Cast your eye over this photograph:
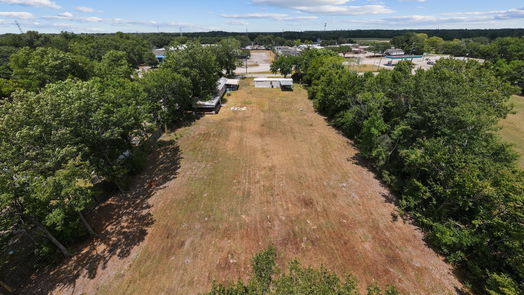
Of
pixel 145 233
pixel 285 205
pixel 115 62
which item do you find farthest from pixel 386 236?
pixel 115 62

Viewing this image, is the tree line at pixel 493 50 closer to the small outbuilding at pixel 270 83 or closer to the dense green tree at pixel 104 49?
the small outbuilding at pixel 270 83

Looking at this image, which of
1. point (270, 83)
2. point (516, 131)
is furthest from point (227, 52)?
point (516, 131)

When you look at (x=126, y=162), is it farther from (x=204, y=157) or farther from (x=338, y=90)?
(x=338, y=90)

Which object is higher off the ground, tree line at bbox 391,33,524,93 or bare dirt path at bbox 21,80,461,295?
tree line at bbox 391,33,524,93

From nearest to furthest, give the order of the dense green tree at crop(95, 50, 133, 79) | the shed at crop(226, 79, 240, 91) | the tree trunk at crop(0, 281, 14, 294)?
the tree trunk at crop(0, 281, 14, 294) → the dense green tree at crop(95, 50, 133, 79) → the shed at crop(226, 79, 240, 91)

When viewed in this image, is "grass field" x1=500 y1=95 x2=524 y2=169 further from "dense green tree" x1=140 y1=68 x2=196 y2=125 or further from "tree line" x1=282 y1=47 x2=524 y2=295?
"dense green tree" x1=140 y1=68 x2=196 y2=125

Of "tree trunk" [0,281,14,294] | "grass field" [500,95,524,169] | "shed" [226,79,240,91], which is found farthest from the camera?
"shed" [226,79,240,91]

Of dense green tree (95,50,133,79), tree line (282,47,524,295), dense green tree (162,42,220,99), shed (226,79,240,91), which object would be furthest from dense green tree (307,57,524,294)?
shed (226,79,240,91)
